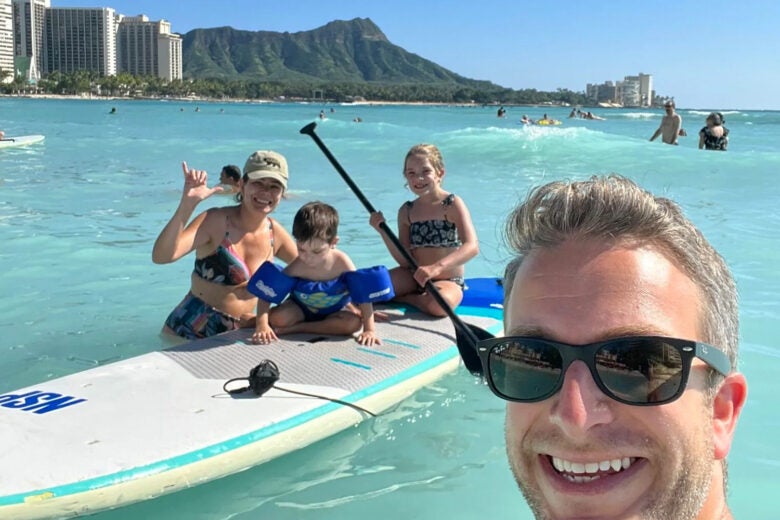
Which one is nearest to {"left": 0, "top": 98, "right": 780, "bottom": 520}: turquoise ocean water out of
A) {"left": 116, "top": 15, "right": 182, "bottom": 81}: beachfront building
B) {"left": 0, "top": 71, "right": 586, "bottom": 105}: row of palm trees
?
{"left": 0, "top": 71, "right": 586, "bottom": 105}: row of palm trees

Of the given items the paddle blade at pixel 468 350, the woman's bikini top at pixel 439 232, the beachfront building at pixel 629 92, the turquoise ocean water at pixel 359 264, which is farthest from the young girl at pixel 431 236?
the beachfront building at pixel 629 92

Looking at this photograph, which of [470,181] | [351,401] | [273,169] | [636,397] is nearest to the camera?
[636,397]

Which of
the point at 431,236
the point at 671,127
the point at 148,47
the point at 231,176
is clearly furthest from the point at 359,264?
the point at 148,47

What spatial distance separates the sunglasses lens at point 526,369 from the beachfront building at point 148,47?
189944mm

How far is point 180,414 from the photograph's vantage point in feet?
12.3

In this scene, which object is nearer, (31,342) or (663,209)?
(663,209)

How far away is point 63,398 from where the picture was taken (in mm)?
3820

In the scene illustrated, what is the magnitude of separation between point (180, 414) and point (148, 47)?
192283mm

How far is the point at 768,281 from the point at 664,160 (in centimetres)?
1432

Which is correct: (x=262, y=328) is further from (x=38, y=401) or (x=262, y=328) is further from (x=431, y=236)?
(x=431, y=236)

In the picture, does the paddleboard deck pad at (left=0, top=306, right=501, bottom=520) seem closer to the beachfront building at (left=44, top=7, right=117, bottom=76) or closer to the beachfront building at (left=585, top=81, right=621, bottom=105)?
the beachfront building at (left=585, top=81, right=621, bottom=105)

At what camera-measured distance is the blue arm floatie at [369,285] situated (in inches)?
193

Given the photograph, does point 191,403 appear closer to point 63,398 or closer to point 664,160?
point 63,398

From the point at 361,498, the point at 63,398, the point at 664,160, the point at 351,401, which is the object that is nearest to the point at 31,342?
the point at 63,398
